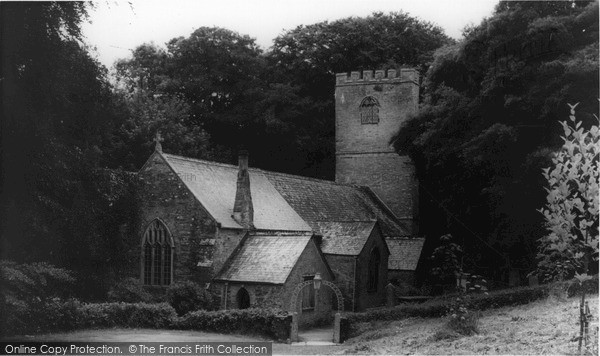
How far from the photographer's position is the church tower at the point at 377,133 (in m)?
40.8

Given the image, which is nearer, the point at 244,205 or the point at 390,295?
the point at 244,205

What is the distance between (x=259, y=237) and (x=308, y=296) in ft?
10.2

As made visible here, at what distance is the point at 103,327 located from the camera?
20.8 metres

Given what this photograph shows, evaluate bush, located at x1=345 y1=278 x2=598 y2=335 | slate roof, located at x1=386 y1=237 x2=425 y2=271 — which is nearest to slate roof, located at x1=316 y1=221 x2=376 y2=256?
slate roof, located at x1=386 y1=237 x2=425 y2=271

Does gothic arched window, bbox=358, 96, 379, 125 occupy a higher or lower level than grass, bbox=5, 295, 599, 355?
higher

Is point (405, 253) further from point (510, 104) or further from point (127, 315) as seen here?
point (127, 315)

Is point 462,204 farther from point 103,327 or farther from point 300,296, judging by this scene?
point 103,327

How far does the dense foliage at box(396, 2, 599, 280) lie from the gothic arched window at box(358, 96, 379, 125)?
850cm

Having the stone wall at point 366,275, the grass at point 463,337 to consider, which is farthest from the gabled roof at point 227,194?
the grass at point 463,337

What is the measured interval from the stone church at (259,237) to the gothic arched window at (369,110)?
17.8 feet

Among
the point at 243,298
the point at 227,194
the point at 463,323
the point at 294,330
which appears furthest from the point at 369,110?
the point at 463,323

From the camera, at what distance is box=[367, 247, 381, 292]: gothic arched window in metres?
30.2

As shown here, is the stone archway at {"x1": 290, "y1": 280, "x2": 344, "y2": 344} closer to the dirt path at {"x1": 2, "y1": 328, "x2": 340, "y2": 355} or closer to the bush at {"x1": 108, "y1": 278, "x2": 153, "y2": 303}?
the dirt path at {"x1": 2, "y1": 328, "x2": 340, "y2": 355}

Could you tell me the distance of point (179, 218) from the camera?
87.2 feet
